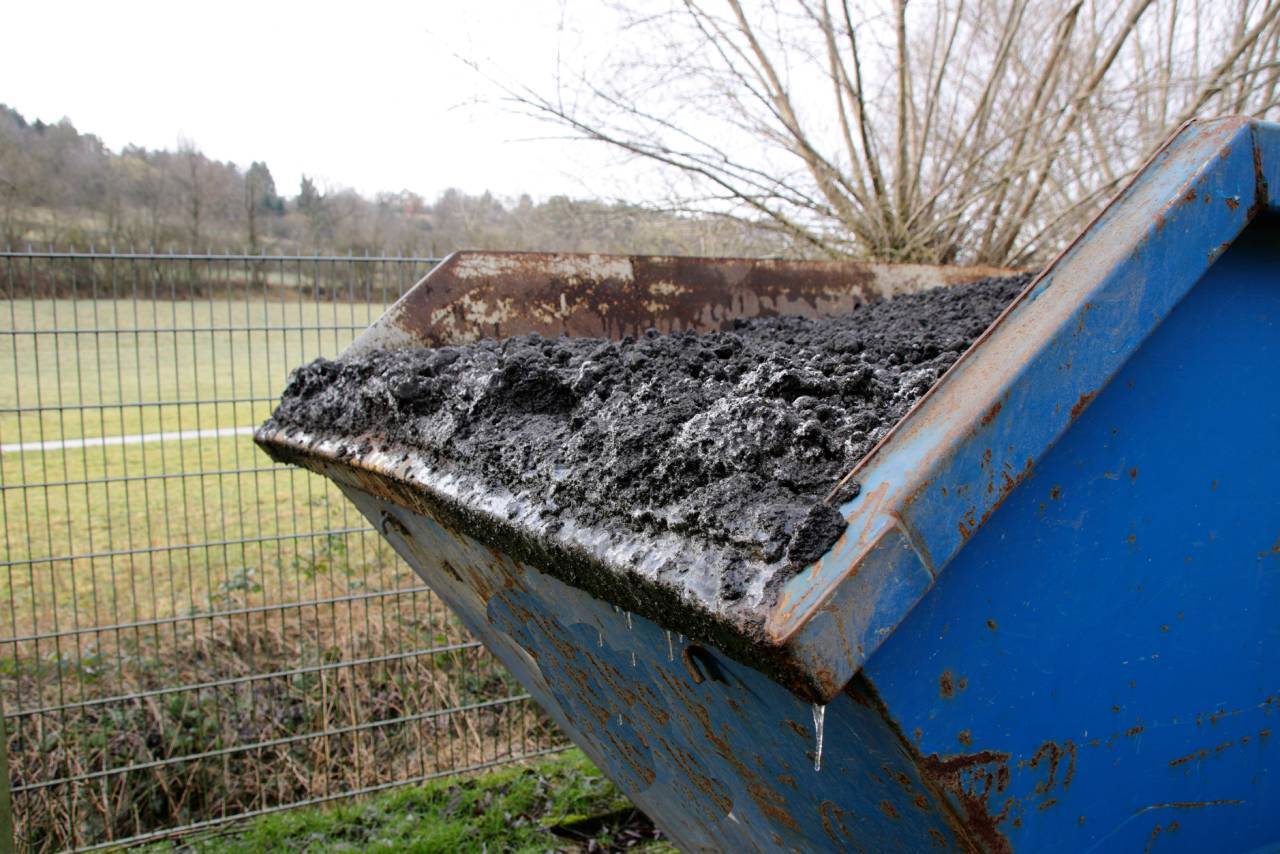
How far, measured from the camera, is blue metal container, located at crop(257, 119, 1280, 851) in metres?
0.84

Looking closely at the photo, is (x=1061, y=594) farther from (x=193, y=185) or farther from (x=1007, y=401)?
(x=193, y=185)

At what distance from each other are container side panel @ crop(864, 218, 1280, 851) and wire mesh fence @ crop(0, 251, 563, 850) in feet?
11.0

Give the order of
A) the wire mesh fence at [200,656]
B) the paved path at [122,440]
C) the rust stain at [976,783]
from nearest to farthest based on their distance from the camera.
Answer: the rust stain at [976,783]
the wire mesh fence at [200,656]
the paved path at [122,440]

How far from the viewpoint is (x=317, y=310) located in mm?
4547

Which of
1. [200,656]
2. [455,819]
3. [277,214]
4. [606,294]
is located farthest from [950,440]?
[277,214]

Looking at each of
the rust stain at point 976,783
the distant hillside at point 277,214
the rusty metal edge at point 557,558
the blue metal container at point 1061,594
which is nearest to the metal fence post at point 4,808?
the rusty metal edge at point 557,558

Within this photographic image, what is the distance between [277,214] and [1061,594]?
661 cm

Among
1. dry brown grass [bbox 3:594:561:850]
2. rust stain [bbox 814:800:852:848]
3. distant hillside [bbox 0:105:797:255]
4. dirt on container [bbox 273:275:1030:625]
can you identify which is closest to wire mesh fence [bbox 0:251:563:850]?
dry brown grass [bbox 3:594:561:850]

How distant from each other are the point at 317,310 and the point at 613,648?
3.69 m

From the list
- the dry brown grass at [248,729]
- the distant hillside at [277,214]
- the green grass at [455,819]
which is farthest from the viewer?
the distant hillside at [277,214]

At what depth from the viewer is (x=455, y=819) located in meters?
4.05

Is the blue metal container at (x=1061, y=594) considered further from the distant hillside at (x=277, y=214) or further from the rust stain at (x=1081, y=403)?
the distant hillside at (x=277, y=214)

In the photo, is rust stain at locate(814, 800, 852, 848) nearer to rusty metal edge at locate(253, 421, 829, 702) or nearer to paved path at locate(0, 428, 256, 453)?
rusty metal edge at locate(253, 421, 829, 702)

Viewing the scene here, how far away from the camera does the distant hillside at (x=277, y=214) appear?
5.75m
